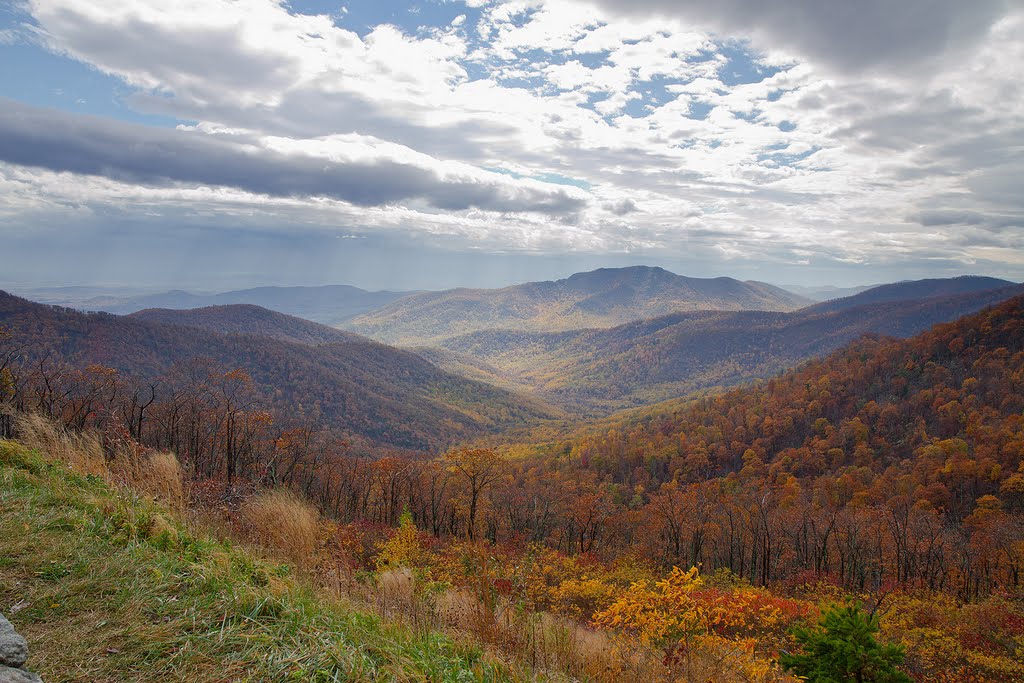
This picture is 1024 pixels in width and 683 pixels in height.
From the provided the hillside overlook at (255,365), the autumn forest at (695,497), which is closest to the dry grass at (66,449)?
the autumn forest at (695,497)

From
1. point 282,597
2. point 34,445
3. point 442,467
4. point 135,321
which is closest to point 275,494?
point 34,445

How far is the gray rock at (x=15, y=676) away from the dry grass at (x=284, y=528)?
3.87 m

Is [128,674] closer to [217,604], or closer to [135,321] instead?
[217,604]

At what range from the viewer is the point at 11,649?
8.63ft

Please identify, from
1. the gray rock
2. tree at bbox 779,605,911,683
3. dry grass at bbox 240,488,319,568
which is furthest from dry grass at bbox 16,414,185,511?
tree at bbox 779,605,911,683

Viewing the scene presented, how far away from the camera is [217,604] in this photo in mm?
4090

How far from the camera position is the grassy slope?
129 inches

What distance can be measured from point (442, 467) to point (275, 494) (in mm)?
60752

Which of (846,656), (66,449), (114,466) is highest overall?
(66,449)

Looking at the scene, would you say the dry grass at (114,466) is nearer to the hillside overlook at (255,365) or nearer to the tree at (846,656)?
the tree at (846,656)

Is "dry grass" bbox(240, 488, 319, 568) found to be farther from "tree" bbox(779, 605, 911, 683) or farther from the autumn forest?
"tree" bbox(779, 605, 911, 683)

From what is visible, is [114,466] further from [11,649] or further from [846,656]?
[846,656]

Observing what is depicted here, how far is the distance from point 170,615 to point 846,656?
8962 mm

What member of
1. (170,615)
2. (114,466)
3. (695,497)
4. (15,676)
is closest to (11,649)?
(15,676)
